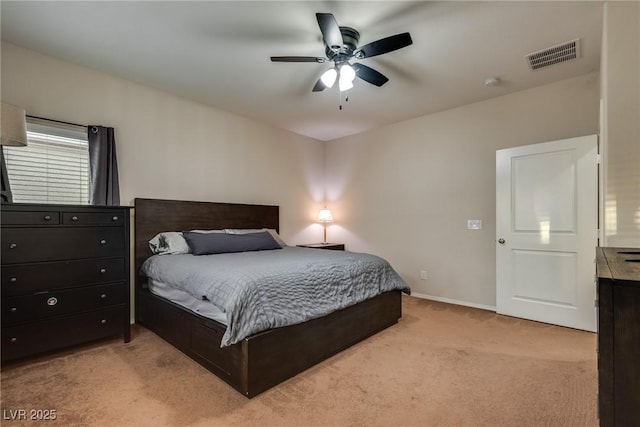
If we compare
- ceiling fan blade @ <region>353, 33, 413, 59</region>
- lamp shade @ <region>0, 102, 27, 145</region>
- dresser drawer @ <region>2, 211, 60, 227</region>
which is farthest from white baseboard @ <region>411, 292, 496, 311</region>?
lamp shade @ <region>0, 102, 27, 145</region>

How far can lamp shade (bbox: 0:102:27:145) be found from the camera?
210 cm

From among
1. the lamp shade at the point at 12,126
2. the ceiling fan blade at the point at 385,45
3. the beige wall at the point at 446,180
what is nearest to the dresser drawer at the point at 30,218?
the lamp shade at the point at 12,126

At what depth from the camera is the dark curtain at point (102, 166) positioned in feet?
9.78

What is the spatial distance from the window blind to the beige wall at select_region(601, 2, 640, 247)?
437 centimetres

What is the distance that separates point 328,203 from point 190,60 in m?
3.25

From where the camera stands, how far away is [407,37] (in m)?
2.03

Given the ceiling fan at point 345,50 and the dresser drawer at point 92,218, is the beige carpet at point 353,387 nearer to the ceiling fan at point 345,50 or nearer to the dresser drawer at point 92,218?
the dresser drawer at point 92,218

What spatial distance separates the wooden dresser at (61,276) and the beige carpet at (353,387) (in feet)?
0.73

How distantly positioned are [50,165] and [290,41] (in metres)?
2.48

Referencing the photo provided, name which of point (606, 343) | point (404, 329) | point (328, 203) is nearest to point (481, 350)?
point (404, 329)

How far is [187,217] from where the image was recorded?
368 cm

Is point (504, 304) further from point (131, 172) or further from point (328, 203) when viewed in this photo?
point (131, 172)

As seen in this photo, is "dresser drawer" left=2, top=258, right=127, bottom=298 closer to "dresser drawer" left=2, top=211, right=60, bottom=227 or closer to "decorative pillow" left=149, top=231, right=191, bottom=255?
"dresser drawer" left=2, top=211, right=60, bottom=227

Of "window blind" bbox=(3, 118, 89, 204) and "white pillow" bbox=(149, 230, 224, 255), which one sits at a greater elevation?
Result: "window blind" bbox=(3, 118, 89, 204)
